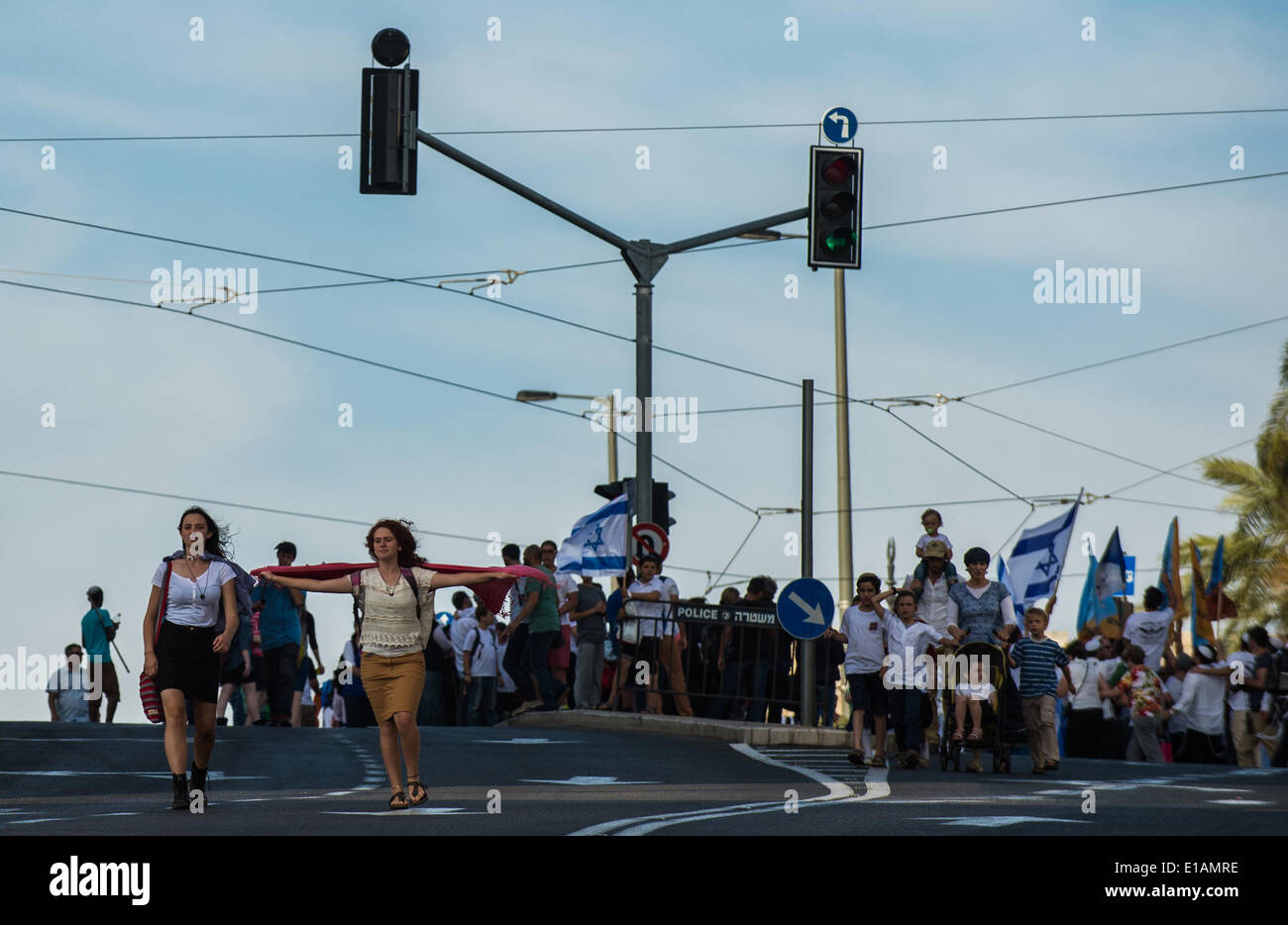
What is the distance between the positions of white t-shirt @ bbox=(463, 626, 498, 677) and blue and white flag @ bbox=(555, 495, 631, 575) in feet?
5.98

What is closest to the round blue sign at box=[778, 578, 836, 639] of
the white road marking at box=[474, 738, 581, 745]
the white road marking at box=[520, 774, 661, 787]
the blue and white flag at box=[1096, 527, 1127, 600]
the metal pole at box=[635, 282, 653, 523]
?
the white road marking at box=[474, 738, 581, 745]

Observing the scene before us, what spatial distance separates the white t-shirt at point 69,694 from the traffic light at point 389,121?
30.0 feet

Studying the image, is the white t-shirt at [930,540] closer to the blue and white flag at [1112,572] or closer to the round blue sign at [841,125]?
the round blue sign at [841,125]

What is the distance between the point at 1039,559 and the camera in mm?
28844

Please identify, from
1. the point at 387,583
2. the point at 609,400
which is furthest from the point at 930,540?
the point at 609,400

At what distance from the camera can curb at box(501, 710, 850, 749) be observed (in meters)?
20.5

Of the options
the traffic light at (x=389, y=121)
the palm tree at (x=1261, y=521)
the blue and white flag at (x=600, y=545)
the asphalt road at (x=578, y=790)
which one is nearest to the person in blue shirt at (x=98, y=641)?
the asphalt road at (x=578, y=790)

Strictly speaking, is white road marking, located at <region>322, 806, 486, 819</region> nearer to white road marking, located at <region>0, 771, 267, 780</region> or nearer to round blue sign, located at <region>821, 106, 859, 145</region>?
white road marking, located at <region>0, 771, 267, 780</region>

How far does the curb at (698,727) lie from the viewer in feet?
67.4

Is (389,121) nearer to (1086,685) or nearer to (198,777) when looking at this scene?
(198,777)
